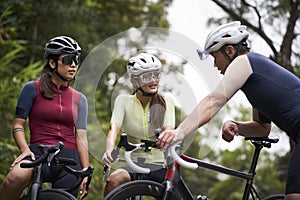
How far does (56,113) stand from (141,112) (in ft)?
1.95

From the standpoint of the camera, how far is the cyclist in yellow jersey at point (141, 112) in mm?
3820

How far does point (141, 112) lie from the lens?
389 centimetres

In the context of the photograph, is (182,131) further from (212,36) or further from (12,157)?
(12,157)

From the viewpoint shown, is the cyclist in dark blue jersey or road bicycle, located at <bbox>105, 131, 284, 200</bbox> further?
road bicycle, located at <bbox>105, 131, 284, 200</bbox>

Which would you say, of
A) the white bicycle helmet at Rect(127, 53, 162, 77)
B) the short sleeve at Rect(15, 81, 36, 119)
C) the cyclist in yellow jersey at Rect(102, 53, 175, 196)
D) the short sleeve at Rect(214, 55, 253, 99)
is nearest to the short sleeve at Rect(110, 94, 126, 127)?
the cyclist in yellow jersey at Rect(102, 53, 175, 196)

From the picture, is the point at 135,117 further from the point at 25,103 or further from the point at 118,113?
the point at 25,103

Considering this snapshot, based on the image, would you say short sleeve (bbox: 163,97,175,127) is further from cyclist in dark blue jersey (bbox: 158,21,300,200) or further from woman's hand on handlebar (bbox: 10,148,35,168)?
woman's hand on handlebar (bbox: 10,148,35,168)

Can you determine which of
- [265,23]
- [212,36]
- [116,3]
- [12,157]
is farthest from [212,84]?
[116,3]

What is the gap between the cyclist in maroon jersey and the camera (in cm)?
400

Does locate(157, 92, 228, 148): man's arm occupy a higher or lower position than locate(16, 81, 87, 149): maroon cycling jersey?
higher

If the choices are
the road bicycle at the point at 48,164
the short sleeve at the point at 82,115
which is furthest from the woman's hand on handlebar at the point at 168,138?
the short sleeve at the point at 82,115

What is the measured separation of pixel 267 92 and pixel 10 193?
1739 mm

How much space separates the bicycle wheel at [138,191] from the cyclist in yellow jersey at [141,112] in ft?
1.05

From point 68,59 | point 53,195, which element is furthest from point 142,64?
point 53,195
